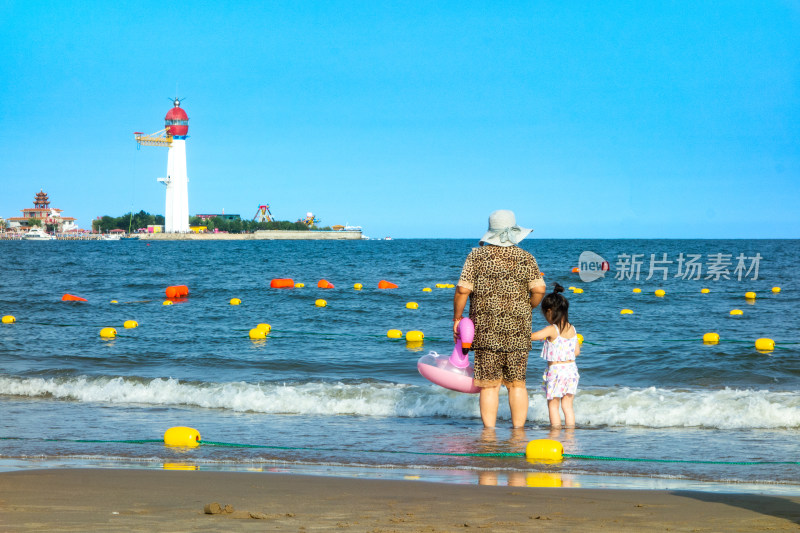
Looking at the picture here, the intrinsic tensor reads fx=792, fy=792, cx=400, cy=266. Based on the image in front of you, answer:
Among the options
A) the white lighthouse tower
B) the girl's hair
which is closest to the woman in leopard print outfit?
the girl's hair

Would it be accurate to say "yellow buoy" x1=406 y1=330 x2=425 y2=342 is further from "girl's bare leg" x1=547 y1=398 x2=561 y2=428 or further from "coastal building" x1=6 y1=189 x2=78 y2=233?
"coastal building" x1=6 y1=189 x2=78 y2=233

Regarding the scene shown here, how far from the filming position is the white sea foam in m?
8.45

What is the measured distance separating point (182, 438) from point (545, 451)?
3.20 m

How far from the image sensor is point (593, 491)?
5262 millimetres

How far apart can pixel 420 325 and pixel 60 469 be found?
1310 cm

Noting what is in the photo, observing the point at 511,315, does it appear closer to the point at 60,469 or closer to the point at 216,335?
the point at 60,469

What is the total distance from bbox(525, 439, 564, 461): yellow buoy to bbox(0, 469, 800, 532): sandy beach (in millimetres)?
1138

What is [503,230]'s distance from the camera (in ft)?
23.0

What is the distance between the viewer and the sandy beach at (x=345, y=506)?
170 inches

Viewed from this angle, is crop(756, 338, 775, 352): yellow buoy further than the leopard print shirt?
Yes

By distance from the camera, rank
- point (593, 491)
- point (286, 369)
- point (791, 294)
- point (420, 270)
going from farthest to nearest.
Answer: point (420, 270) → point (791, 294) → point (286, 369) → point (593, 491)

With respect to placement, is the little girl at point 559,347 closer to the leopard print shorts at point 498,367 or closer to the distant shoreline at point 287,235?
the leopard print shorts at point 498,367

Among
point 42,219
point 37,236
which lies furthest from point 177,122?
point 42,219

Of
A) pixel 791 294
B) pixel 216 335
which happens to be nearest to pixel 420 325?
pixel 216 335
